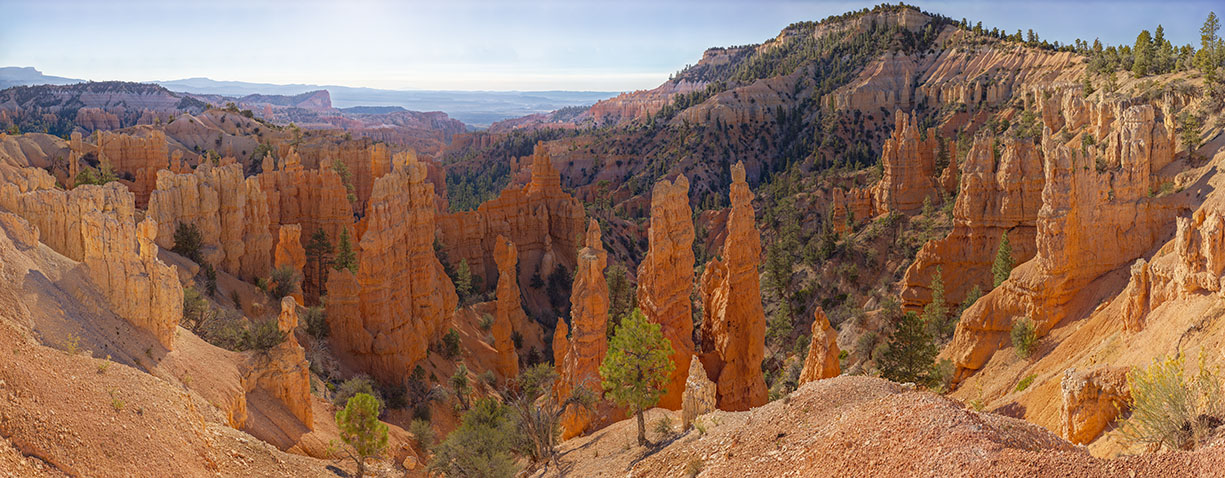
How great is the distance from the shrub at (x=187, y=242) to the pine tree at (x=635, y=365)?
24419 mm

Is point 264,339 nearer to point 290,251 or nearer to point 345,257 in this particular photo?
point 290,251

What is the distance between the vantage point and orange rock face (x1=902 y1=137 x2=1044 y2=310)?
41.2 m

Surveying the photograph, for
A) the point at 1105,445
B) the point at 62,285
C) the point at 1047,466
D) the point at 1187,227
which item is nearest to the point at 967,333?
the point at 1187,227

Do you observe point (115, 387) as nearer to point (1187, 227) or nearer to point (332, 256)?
point (1187, 227)

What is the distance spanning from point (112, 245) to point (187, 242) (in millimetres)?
17083

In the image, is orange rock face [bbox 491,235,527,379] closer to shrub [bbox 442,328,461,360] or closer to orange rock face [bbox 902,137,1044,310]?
shrub [bbox 442,328,461,360]

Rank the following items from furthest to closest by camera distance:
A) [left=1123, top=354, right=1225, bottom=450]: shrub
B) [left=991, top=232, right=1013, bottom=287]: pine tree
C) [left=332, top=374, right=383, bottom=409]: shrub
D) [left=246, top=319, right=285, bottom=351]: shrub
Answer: [left=991, top=232, right=1013, bottom=287]: pine tree < [left=332, top=374, right=383, bottom=409]: shrub < [left=246, top=319, right=285, bottom=351]: shrub < [left=1123, top=354, right=1225, bottom=450]: shrub

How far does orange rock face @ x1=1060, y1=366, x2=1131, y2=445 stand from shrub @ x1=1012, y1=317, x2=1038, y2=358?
10.5 metres

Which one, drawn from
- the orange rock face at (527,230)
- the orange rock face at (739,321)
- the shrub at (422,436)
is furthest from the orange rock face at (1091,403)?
the orange rock face at (527,230)

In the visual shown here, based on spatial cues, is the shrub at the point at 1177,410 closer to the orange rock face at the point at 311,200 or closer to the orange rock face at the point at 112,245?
the orange rock face at the point at 112,245

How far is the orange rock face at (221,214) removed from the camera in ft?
123

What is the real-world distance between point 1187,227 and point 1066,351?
678 cm

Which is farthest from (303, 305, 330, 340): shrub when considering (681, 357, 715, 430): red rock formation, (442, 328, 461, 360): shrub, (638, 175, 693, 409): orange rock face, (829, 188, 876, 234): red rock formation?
(829, 188, 876, 234): red rock formation

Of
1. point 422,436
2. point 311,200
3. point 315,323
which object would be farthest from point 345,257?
point 422,436
